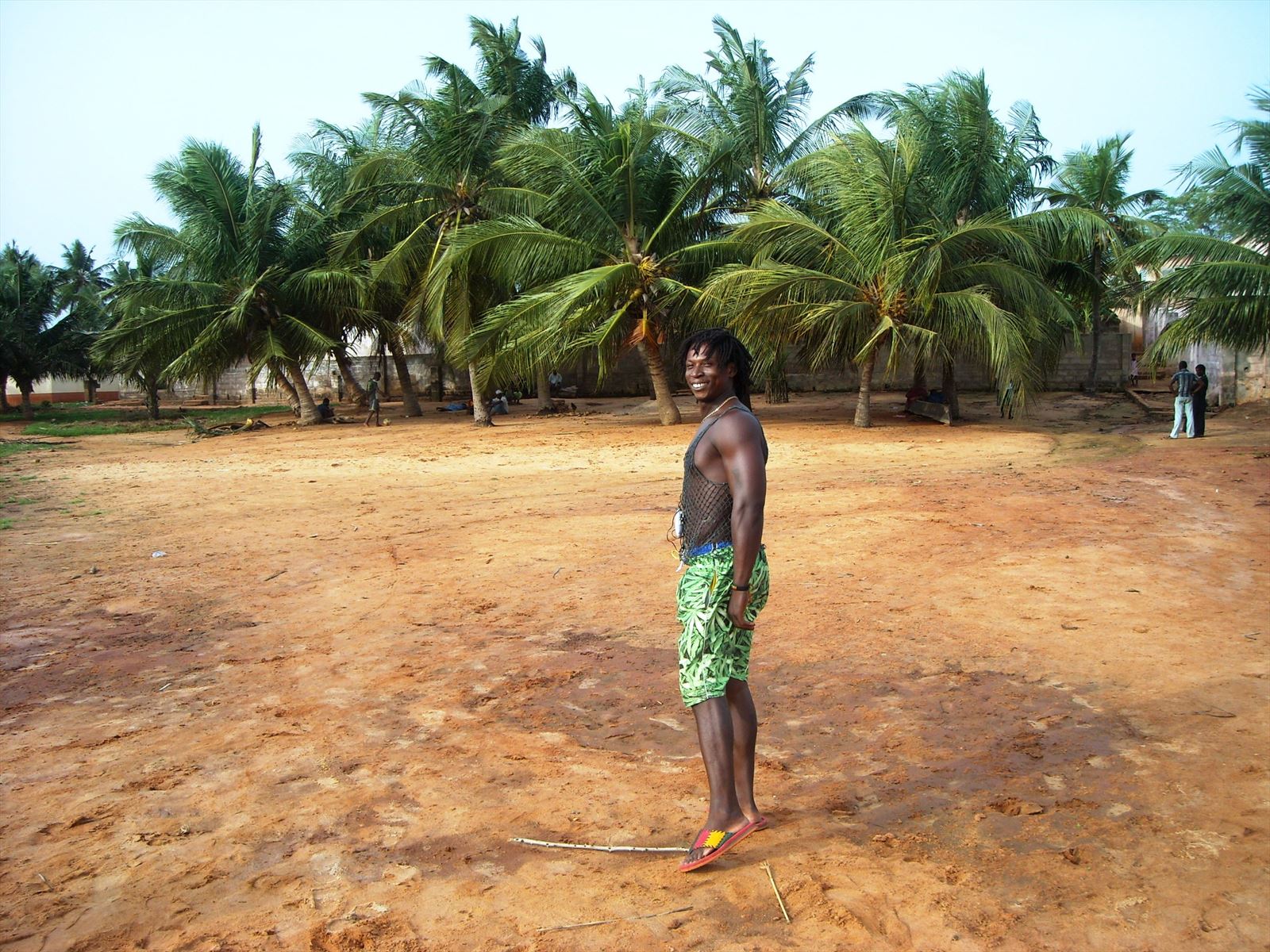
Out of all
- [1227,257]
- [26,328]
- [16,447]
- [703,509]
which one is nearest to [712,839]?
[703,509]

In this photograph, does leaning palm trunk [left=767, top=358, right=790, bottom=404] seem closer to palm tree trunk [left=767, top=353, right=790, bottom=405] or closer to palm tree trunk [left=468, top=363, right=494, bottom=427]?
palm tree trunk [left=767, top=353, right=790, bottom=405]

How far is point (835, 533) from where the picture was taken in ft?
27.4

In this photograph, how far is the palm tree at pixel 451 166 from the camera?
1997cm

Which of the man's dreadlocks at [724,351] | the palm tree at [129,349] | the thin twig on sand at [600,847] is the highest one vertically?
the palm tree at [129,349]

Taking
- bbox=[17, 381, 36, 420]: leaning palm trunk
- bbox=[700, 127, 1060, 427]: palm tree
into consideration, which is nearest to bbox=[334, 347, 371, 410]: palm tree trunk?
bbox=[17, 381, 36, 420]: leaning palm trunk

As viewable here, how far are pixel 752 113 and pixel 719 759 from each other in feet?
63.4

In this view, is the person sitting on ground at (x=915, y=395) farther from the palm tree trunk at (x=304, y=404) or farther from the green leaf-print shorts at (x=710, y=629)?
the green leaf-print shorts at (x=710, y=629)

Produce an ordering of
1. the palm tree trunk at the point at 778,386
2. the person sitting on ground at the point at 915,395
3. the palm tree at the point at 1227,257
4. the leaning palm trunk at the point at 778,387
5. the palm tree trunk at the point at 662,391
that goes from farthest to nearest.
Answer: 1. the leaning palm trunk at the point at 778,387
2. the palm tree trunk at the point at 778,386
3. the person sitting on ground at the point at 915,395
4. the palm tree trunk at the point at 662,391
5. the palm tree at the point at 1227,257

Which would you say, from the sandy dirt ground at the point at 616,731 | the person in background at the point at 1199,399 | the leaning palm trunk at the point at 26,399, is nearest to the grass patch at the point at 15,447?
the leaning palm trunk at the point at 26,399

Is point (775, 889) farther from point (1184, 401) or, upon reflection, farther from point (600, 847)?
point (1184, 401)

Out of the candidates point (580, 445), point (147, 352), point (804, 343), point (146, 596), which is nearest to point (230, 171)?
point (147, 352)

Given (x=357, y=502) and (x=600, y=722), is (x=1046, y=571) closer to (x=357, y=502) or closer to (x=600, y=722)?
(x=600, y=722)

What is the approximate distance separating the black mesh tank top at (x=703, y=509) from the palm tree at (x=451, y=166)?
1647 centimetres

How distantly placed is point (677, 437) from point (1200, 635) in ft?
40.5
